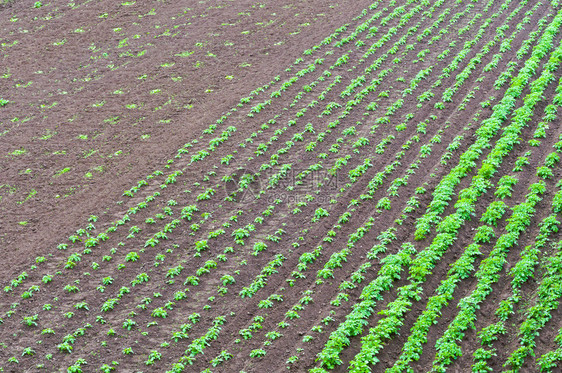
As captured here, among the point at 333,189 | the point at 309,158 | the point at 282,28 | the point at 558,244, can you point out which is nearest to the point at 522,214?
the point at 558,244

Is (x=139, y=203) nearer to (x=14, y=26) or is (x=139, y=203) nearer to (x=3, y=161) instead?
(x=3, y=161)

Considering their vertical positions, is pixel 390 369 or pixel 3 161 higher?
pixel 390 369

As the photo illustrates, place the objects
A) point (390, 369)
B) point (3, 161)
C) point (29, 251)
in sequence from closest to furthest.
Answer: point (390, 369) → point (29, 251) → point (3, 161)

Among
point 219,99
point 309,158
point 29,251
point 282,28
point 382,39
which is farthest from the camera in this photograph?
point 282,28

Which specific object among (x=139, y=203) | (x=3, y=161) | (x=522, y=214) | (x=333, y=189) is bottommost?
(x=3, y=161)

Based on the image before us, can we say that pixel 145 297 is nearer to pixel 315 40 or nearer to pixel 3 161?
pixel 3 161

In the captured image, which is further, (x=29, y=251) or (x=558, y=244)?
(x=29, y=251)

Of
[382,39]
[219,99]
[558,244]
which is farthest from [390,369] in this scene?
[382,39]
